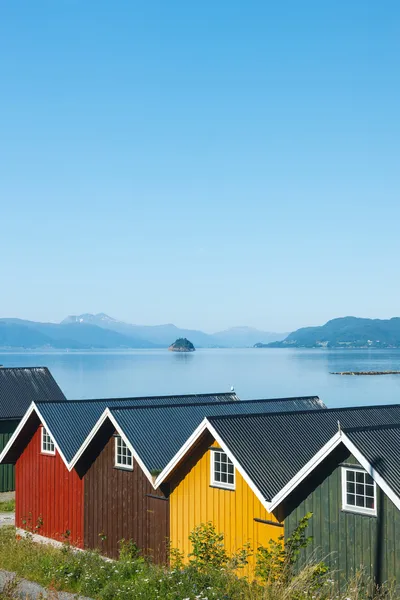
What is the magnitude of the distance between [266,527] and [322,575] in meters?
2.87

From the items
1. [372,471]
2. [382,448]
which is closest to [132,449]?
[382,448]

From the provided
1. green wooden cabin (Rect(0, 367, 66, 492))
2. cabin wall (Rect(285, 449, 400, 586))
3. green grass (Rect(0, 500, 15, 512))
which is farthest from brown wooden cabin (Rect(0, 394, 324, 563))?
green wooden cabin (Rect(0, 367, 66, 492))

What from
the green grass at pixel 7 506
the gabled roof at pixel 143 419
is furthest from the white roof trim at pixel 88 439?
the green grass at pixel 7 506

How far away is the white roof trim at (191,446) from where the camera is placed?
2109cm

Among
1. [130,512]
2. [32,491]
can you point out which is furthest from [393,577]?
[32,491]

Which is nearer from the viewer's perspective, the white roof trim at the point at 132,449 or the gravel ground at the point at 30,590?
the gravel ground at the point at 30,590

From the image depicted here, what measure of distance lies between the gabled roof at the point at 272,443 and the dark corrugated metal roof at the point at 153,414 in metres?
2.60

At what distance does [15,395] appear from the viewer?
43.5 meters

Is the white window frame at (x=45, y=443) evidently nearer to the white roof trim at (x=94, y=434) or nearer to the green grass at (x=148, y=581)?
the white roof trim at (x=94, y=434)

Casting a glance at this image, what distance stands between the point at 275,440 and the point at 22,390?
24.2 m

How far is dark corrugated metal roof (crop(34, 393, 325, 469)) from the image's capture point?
27.2 meters

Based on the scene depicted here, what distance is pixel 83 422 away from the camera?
3078 centimetres

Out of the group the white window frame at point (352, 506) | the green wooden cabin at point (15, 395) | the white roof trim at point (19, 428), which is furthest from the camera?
the green wooden cabin at point (15, 395)

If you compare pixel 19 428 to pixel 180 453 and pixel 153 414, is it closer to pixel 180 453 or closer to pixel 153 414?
pixel 153 414
